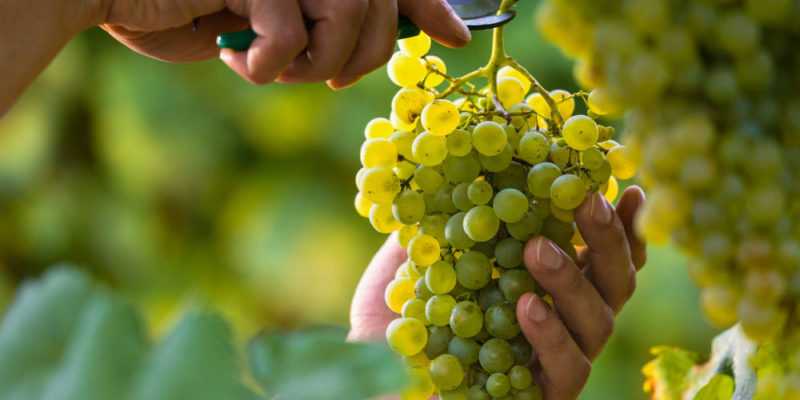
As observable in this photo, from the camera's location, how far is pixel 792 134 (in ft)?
0.88

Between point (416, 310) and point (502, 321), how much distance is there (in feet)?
0.21

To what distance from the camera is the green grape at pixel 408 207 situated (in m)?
0.52

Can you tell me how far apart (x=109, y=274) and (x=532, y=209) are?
6.52ft

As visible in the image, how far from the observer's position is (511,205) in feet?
1.59

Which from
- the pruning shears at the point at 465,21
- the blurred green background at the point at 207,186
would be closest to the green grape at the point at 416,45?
the pruning shears at the point at 465,21

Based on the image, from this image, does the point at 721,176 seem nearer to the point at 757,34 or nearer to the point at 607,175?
the point at 757,34

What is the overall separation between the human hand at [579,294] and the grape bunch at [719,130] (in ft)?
0.71

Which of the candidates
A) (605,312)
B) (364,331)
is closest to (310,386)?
(605,312)

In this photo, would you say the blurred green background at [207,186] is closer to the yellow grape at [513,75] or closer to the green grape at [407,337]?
the yellow grape at [513,75]

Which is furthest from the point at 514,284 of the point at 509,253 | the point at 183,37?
the point at 183,37

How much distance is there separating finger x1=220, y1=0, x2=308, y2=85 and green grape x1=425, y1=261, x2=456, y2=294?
179 millimetres

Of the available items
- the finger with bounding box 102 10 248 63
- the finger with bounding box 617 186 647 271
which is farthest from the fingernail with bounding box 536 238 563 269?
the finger with bounding box 102 10 248 63

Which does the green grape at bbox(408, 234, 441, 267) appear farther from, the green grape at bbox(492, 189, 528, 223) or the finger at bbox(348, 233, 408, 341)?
Result: the finger at bbox(348, 233, 408, 341)

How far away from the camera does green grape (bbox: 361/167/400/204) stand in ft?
1.73
